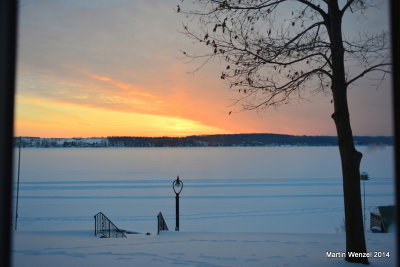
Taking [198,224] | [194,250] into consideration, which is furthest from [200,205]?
[194,250]

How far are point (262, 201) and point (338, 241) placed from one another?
17.4 metres

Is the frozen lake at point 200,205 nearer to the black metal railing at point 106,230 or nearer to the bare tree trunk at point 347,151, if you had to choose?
the black metal railing at point 106,230

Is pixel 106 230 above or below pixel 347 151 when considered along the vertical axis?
below

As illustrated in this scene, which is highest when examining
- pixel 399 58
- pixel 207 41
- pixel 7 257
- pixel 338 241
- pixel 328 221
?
pixel 207 41

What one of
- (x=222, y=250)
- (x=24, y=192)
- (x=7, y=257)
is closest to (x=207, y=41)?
(x=222, y=250)

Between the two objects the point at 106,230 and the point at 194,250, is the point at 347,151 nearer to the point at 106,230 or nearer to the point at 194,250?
the point at 194,250

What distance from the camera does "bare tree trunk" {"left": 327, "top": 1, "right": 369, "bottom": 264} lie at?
5.21m

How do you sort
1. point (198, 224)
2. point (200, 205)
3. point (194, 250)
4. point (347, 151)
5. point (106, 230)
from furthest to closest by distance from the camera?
point (200, 205) → point (198, 224) → point (106, 230) → point (194, 250) → point (347, 151)

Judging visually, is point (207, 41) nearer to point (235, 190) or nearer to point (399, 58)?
point (399, 58)

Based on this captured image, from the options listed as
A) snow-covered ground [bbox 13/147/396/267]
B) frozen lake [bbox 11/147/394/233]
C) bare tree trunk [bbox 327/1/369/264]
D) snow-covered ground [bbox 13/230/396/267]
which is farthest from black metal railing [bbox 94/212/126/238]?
bare tree trunk [bbox 327/1/369/264]

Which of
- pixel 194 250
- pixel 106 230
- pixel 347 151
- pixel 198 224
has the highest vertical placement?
pixel 347 151

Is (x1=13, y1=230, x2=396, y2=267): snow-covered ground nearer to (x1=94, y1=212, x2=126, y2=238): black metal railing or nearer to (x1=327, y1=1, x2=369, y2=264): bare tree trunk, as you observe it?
(x1=327, y1=1, x2=369, y2=264): bare tree trunk

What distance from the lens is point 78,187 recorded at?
31766 mm

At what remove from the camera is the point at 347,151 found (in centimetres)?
528
